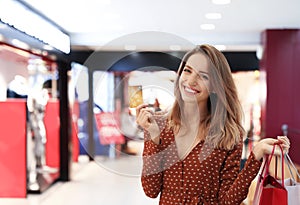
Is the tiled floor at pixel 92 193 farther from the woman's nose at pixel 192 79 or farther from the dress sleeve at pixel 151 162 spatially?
the woman's nose at pixel 192 79

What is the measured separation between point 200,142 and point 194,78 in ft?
0.62

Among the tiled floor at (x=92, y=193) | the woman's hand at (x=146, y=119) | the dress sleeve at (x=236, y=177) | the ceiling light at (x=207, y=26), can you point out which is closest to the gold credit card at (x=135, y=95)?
the woman's hand at (x=146, y=119)

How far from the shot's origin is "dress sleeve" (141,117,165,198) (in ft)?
3.51

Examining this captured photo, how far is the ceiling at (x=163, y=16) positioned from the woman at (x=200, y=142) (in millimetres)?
1909

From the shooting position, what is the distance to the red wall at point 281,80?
5.17m

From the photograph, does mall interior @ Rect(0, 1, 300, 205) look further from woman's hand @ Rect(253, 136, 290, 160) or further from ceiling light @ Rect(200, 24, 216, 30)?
woman's hand @ Rect(253, 136, 290, 160)

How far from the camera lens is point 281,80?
5.24 meters

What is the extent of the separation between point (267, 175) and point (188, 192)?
0.71 feet

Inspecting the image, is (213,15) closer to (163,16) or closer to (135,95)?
(163,16)

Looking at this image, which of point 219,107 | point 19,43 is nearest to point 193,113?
point 219,107

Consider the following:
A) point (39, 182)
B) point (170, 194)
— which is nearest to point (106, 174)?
point (39, 182)

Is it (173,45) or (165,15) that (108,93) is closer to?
(173,45)

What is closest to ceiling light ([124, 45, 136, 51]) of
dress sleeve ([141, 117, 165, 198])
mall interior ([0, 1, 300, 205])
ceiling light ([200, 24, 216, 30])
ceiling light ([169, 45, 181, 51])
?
ceiling light ([169, 45, 181, 51])

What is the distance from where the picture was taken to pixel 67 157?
5.51 metres
